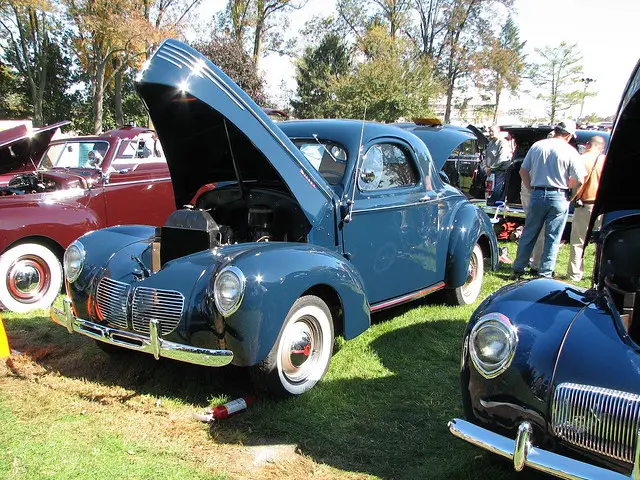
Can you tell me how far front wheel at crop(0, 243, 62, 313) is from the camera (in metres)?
5.16

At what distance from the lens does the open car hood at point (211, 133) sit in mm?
3344

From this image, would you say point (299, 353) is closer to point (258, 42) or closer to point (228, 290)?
point (228, 290)

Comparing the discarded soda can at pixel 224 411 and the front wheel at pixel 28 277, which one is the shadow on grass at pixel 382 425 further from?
the front wheel at pixel 28 277

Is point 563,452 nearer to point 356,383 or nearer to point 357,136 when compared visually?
point 356,383

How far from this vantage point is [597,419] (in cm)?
196

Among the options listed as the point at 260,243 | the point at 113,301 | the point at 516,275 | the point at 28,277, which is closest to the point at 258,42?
the point at 516,275

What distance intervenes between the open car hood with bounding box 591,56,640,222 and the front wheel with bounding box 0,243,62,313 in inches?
197

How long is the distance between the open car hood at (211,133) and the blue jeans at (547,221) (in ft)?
10.7

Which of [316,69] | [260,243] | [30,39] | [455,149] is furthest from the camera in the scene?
[316,69]

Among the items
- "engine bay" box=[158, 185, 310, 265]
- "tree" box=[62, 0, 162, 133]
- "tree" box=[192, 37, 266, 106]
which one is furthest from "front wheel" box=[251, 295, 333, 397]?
"tree" box=[192, 37, 266, 106]

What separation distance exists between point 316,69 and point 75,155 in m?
28.9

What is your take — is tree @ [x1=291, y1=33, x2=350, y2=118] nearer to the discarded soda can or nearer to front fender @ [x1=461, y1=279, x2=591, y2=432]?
the discarded soda can

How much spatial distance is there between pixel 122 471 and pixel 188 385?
1.02 metres

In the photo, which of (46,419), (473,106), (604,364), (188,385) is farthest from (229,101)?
(473,106)
